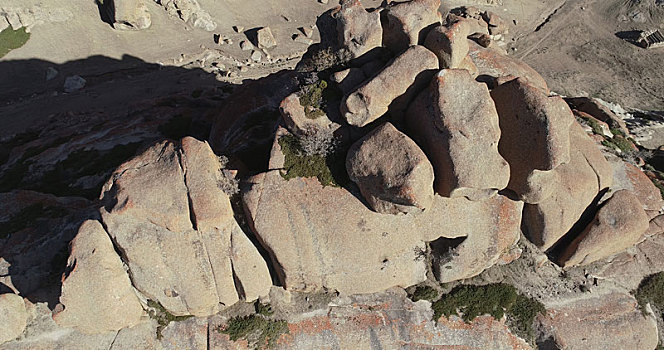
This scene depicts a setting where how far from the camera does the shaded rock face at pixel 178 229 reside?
15.9m

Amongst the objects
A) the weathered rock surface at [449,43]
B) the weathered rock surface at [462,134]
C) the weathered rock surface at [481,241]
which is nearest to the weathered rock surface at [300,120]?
the weathered rock surface at [462,134]

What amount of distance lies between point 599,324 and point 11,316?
87.7ft

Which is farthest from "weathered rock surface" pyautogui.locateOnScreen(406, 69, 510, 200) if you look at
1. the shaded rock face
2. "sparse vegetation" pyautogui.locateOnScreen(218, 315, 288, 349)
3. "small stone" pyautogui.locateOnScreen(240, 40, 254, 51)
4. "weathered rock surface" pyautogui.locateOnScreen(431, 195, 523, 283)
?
"small stone" pyautogui.locateOnScreen(240, 40, 254, 51)

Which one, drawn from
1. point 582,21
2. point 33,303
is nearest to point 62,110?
point 33,303

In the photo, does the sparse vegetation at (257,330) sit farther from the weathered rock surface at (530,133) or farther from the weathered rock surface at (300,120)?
the weathered rock surface at (530,133)

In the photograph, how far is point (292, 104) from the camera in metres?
17.2

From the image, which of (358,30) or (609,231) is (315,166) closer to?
(358,30)

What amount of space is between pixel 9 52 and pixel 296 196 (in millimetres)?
43059

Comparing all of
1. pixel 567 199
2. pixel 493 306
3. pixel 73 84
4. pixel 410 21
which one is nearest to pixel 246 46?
pixel 73 84

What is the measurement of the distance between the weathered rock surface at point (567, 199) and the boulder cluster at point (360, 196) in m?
0.09

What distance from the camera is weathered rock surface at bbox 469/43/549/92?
19.3m

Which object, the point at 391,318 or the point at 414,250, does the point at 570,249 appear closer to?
the point at 414,250

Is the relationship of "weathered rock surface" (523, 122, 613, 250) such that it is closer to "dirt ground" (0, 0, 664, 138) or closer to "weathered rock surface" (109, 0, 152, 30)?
"dirt ground" (0, 0, 664, 138)

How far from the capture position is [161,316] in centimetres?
1744
